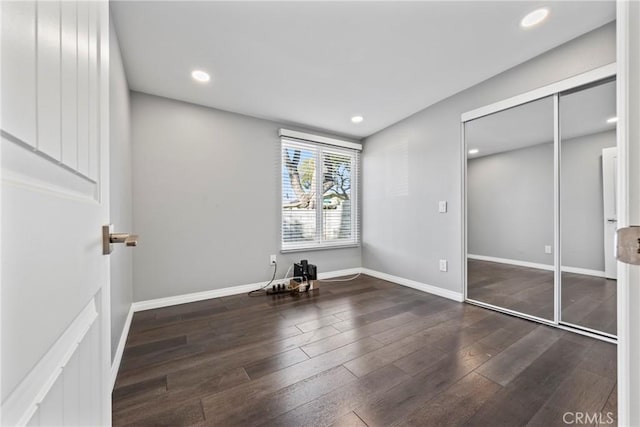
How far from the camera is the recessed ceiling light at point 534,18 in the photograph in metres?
1.57

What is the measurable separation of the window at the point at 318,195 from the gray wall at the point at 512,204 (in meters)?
1.69

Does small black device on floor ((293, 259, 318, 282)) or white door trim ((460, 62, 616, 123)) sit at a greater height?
white door trim ((460, 62, 616, 123))

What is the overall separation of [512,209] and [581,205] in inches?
22.7

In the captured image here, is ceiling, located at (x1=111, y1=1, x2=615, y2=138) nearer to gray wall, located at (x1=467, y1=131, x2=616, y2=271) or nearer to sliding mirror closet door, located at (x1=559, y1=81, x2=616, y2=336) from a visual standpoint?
sliding mirror closet door, located at (x1=559, y1=81, x2=616, y2=336)

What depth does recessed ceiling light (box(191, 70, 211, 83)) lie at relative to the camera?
2137mm

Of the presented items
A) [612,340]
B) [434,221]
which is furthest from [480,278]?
[612,340]

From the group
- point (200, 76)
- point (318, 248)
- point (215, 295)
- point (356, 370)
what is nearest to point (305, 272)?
point (318, 248)

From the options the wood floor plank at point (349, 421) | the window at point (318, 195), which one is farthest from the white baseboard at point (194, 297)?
the wood floor plank at point (349, 421)

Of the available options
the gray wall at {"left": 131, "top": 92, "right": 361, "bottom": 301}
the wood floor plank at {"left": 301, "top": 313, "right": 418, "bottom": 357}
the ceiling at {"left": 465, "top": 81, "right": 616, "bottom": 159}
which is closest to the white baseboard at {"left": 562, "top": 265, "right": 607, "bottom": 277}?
the ceiling at {"left": 465, "top": 81, "right": 616, "bottom": 159}

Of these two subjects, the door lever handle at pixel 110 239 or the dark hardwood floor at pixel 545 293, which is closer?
the door lever handle at pixel 110 239

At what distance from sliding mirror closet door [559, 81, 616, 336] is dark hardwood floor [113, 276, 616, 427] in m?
0.48

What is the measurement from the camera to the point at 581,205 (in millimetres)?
2121

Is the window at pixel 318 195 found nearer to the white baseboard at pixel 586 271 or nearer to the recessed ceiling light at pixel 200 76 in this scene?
the recessed ceiling light at pixel 200 76

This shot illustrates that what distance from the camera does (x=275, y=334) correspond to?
6.23 ft
